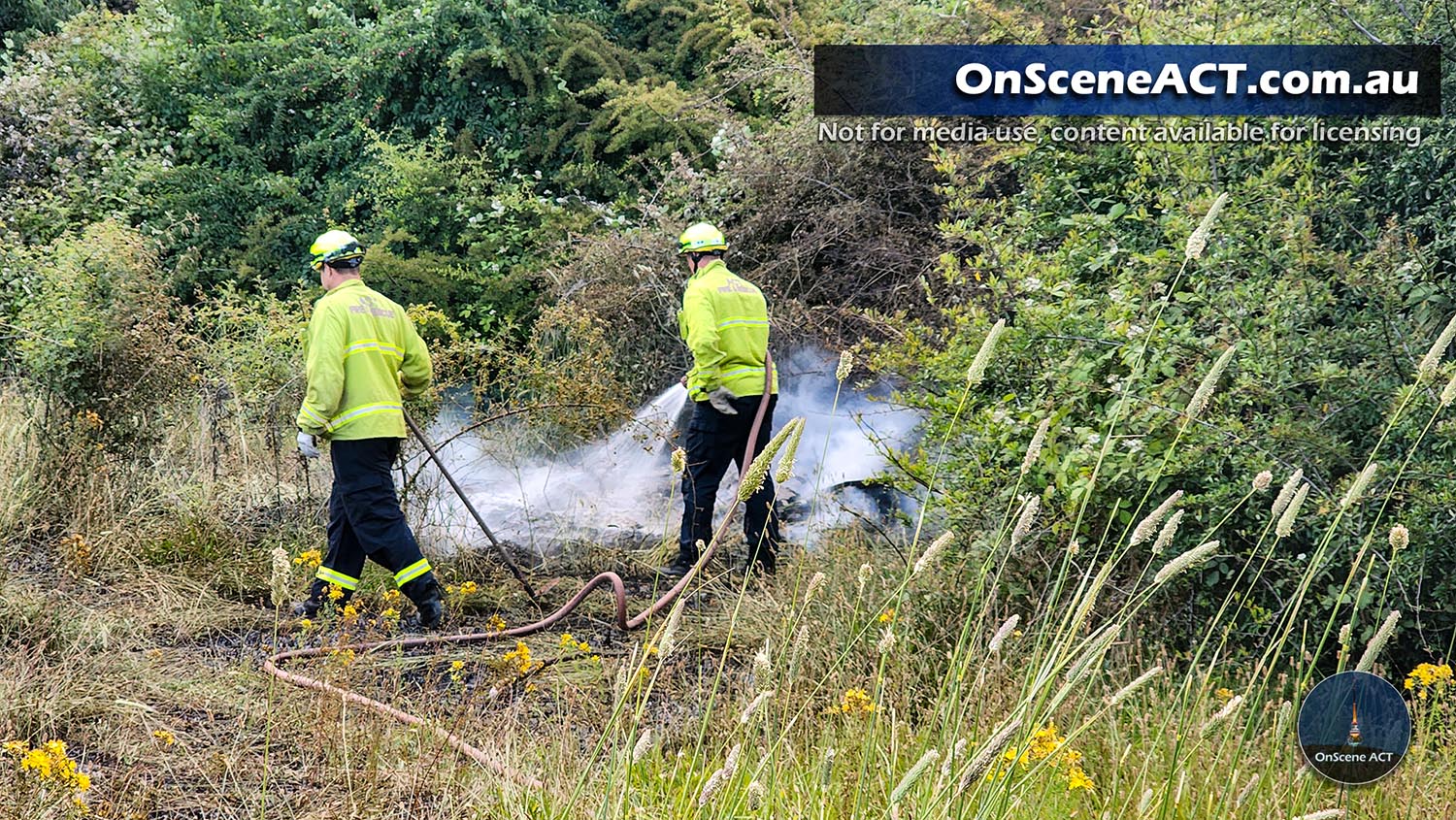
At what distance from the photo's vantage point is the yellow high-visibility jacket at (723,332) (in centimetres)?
629

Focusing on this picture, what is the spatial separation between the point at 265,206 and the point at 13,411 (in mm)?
4784

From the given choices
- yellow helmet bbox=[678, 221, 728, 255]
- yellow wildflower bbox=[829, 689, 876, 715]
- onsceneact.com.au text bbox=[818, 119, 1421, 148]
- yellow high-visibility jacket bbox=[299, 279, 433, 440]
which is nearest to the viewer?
yellow wildflower bbox=[829, 689, 876, 715]

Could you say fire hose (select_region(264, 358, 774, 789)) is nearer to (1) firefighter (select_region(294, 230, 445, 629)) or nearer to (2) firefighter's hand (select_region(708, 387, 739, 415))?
(2) firefighter's hand (select_region(708, 387, 739, 415))

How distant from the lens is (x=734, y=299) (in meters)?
6.34

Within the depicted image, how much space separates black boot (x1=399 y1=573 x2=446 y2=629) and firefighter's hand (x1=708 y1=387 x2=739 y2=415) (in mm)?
1702

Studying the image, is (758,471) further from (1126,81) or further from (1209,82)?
(1126,81)

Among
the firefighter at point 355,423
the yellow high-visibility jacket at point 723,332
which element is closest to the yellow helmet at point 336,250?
the firefighter at point 355,423

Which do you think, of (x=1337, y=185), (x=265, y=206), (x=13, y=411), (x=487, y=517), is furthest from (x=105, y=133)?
(x=1337, y=185)

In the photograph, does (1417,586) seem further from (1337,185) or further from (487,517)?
(487,517)

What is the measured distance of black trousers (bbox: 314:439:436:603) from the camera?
5469 mm

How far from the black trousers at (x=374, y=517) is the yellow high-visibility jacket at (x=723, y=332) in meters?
1.65

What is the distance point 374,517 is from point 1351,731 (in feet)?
15.3

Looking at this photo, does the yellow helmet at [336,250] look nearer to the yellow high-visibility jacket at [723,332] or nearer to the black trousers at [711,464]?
the yellow high-visibility jacket at [723,332]

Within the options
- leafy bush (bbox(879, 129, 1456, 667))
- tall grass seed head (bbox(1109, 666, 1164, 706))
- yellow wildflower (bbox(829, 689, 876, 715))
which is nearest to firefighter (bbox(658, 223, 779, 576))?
leafy bush (bbox(879, 129, 1456, 667))
